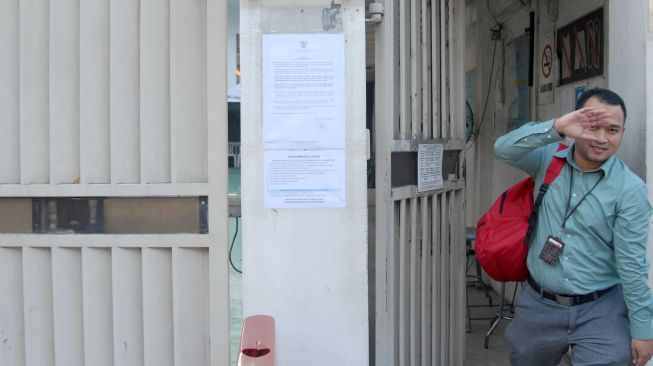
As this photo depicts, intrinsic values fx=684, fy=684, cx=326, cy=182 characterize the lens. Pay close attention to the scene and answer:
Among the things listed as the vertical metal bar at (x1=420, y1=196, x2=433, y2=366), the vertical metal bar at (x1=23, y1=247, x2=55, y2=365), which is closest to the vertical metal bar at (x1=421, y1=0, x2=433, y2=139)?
the vertical metal bar at (x1=420, y1=196, x2=433, y2=366)

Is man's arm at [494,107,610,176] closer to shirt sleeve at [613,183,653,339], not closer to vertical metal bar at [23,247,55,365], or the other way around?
shirt sleeve at [613,183,653,339]

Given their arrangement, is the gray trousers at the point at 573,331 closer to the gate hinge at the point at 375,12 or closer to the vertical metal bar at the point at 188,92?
Result: the gate hinge at the point at 375,12

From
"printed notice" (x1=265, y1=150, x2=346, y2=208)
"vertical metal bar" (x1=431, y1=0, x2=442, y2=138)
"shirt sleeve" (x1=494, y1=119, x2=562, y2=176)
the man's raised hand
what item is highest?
"vertical metal bar" (x1=431, y1=0, x2=442, y2=138)

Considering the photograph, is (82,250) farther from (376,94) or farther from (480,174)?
(480,174)

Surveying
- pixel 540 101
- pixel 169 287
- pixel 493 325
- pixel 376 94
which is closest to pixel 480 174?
pixel 540 101

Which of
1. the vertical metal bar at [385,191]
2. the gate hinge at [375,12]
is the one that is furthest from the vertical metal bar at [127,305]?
the gate hinge at [375,12]

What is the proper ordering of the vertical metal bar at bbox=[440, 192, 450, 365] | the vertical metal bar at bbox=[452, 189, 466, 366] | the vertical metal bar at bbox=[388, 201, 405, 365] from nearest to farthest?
1. the vertical metal bar at bbox=[388, 201, 405, 365]
2. the vertical metal bar at bbox=[440, 192, 450, 365]
3. the vertical metal bar at bbox=[452, 189, 466, 366]

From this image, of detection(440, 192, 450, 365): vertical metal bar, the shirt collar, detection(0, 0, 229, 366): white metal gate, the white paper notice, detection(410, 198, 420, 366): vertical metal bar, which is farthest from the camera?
detection(440, 192, 450, 365): vertical metal bar

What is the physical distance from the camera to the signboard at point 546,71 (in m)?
5.41

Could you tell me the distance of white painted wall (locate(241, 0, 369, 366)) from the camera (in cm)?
312

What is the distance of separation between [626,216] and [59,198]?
252cm

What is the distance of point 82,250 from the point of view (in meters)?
3.24

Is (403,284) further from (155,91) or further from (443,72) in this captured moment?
(155,91)

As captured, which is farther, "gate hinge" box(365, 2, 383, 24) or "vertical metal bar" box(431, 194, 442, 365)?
"vertical metal bar" box(431, 194, 442, 365)
